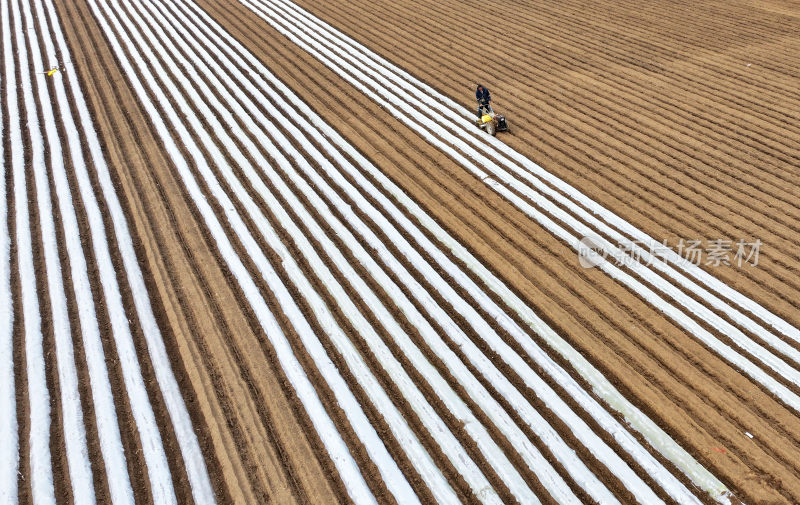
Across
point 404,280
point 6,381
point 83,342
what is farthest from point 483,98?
point 6,381

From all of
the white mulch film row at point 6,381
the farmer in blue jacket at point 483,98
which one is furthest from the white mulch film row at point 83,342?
the farmer in blue jacket at point 483,98

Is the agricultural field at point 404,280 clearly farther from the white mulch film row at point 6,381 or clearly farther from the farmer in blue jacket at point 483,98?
the farmer in blue jacket at point 483,98

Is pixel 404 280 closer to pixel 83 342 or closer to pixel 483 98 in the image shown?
pixel 83 342

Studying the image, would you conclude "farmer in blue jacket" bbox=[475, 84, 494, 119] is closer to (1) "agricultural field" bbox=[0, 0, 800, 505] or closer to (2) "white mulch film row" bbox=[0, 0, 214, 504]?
(1) "agricultural field" bbox=[0, 0, 800, 505]

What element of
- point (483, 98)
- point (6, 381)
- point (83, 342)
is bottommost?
point (6, 381)

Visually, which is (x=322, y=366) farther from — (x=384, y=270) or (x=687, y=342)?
(x=687, y=342)

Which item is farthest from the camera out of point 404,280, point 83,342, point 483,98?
point 483,98

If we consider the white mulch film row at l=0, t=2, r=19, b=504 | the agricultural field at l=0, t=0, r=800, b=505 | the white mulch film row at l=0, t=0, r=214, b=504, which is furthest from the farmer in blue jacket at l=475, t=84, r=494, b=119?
the white mulch film row at l=0, t=2, r=19, b=504

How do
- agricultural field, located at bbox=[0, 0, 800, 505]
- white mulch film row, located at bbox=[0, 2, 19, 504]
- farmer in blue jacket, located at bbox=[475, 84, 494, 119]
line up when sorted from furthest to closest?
farmer in blue jacket, located at bbox=[475, 84, 494, 119] → agricultural field, located at bbox=[0, 0, 800, 505] → white mulch film row, located at bbox=[0, 2, 19, 504]
